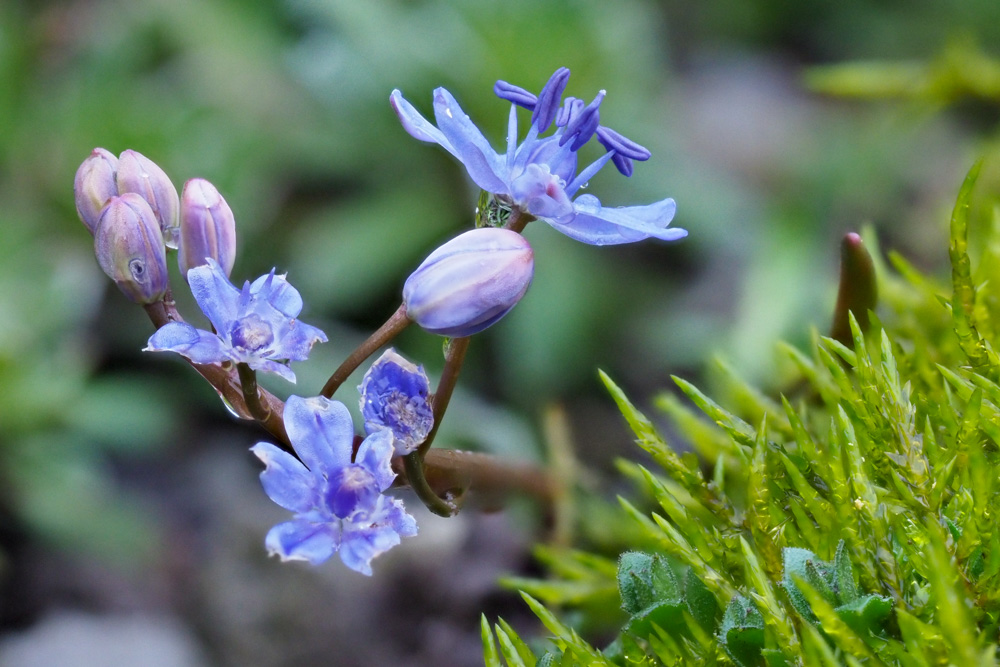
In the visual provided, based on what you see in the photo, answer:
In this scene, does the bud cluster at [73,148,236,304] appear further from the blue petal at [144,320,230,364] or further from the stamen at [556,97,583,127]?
the stamen at [556,97,583,127]

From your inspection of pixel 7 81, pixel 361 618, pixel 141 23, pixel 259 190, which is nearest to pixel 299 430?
pixel 361 618

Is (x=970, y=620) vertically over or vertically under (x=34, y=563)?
over

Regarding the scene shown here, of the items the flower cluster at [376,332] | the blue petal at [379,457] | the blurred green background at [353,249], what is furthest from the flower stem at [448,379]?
the blurred green background at [353,249]

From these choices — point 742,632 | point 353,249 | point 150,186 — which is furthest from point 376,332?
point 353,249

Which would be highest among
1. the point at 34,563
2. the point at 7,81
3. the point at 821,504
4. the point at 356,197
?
the point at 821,504

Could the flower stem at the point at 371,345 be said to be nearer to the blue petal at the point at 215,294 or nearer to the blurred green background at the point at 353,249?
the blue petal at the point at 215,294

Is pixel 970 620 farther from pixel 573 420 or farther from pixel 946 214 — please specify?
pixel 946 214
